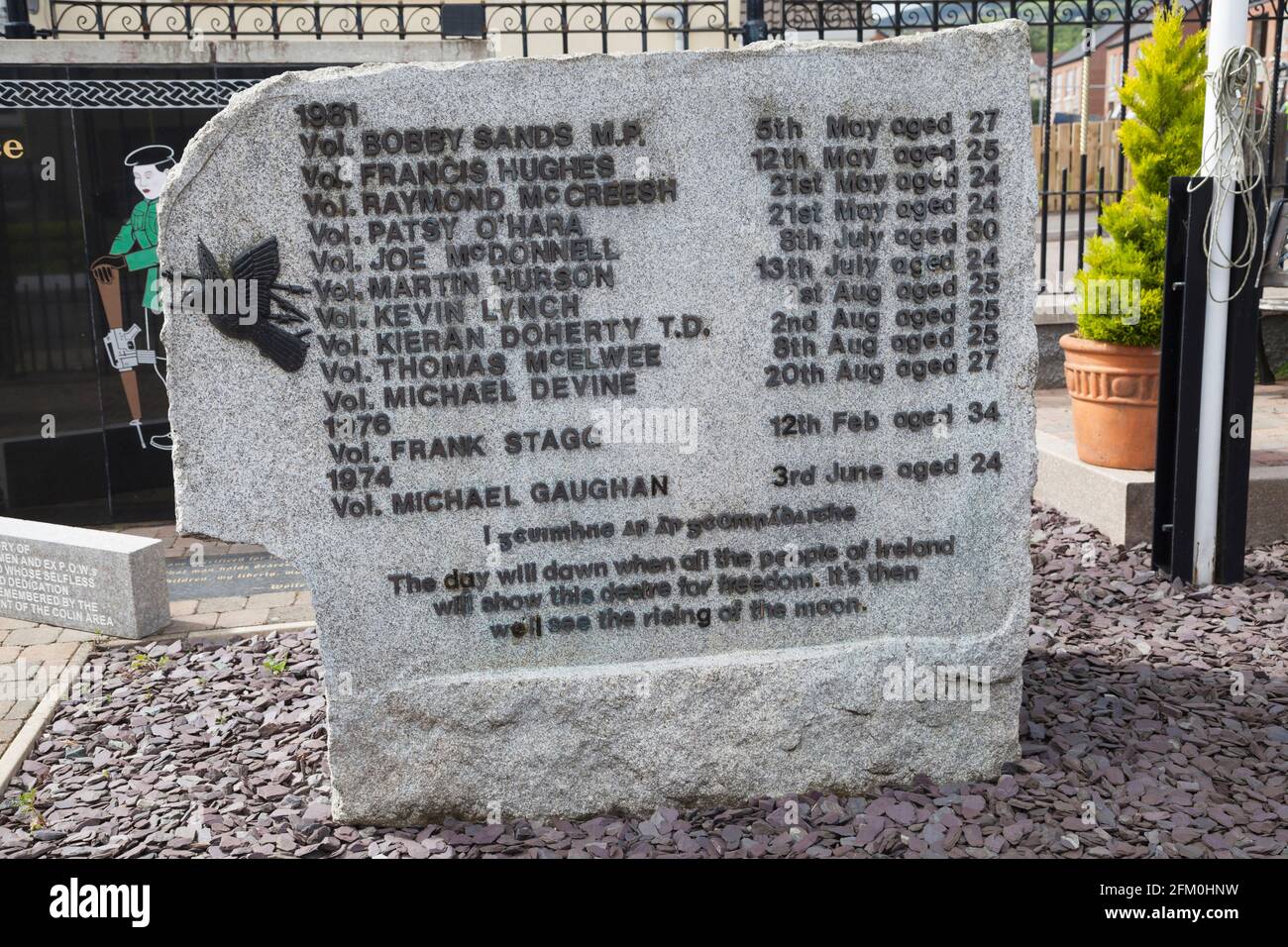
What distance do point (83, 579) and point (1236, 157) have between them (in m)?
6.16

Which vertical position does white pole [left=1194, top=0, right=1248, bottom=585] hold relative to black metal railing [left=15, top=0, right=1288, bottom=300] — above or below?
below

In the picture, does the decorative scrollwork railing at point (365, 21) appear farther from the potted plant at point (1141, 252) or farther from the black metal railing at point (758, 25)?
the potted plant at point (1141, 252)

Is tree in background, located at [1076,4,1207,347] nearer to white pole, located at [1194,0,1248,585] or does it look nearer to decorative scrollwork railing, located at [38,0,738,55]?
white pole, located at [1194,0,1248,585]

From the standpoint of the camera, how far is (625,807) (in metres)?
4.64

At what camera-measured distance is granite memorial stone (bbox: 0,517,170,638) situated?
6.51 m

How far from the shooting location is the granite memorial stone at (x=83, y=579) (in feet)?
21.4

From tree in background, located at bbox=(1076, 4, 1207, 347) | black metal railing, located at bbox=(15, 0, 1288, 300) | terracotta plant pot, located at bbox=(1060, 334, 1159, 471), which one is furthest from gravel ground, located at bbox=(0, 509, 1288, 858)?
black metal railing, located at bbox=(15, 0, 1288, 300)

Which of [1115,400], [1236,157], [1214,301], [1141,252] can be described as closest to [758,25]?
[1141,252]

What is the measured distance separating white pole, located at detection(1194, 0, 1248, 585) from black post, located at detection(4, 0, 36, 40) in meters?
7.44

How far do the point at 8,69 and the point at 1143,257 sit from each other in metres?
7.12

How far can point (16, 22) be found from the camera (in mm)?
8625

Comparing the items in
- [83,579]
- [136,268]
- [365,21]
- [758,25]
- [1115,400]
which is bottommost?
[83,579]

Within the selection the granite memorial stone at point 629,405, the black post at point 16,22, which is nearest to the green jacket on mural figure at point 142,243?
the black post at point 16,22

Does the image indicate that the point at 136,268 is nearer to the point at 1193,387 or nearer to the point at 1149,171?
the point at 1149,171
